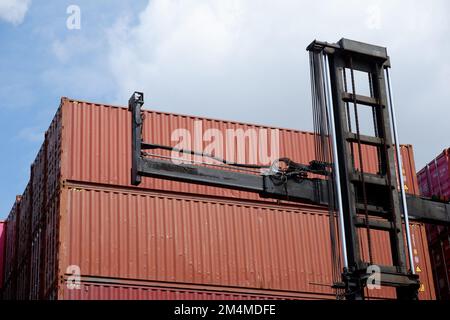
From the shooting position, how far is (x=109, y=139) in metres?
18.4

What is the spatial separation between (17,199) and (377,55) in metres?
14.8

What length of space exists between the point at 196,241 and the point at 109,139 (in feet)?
10.4

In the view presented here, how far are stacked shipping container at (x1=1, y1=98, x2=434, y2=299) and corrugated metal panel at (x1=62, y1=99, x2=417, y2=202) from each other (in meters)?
0.03

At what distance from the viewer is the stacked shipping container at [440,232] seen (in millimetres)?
20203

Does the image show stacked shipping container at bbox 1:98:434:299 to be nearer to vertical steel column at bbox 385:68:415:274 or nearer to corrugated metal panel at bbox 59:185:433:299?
corrugated metal panel at bbox 59:185:433:299

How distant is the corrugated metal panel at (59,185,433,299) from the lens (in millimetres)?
17078

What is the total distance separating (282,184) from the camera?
1170 cm

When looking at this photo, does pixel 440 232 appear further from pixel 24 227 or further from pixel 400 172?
pixel 24 227

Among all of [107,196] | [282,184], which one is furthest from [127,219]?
[282,184]
